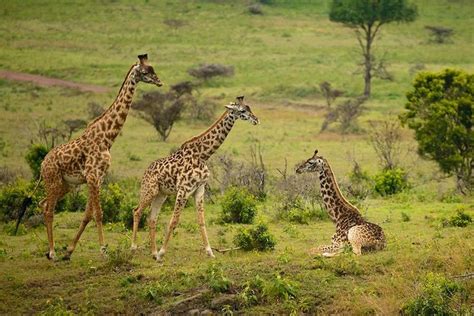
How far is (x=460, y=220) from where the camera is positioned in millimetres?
15898

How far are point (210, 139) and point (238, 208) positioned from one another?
3726 mm

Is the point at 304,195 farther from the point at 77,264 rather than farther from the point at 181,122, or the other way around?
the point at 181,122

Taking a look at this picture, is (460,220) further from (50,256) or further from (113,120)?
(50,256)

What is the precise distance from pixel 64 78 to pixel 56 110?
8.31 metres

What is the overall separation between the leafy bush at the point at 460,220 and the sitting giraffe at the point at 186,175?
4480 millimetres

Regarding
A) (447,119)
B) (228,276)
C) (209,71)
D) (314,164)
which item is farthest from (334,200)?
(209,71)

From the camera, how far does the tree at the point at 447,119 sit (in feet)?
75.2

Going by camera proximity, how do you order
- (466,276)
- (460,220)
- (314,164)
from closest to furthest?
(466,276), (314,164), (460,220)

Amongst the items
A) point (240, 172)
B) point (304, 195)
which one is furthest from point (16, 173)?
point (304, 195)

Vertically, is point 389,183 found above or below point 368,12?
below

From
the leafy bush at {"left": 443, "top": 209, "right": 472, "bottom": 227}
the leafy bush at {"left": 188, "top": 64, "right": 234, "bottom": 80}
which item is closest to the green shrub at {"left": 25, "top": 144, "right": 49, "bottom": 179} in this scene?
the leafy bush at {"left": 443, "top": 209, "right": 472, "bottom": 227}

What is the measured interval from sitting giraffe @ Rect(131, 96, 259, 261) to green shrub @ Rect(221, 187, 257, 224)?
336cm

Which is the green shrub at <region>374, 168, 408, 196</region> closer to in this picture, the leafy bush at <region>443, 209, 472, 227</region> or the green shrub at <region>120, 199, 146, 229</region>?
the leafy bush at <region>443, 209, 472, 227</region>

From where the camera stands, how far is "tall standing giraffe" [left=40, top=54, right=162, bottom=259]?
45.5ft
